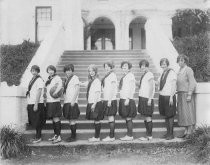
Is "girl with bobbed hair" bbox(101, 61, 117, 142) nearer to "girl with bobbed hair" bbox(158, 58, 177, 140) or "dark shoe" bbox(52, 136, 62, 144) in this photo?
"dark shoe" bbox(52, 136, 62, 144)

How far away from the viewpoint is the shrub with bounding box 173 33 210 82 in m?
12.2

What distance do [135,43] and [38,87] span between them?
53.4 feet

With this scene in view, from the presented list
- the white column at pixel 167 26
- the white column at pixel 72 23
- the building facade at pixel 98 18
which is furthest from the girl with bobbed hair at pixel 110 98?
the white column at pixel 167 26

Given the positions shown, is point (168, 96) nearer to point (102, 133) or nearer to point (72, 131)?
point (102, 133)

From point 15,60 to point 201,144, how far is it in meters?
9.74

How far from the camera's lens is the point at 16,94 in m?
7.57

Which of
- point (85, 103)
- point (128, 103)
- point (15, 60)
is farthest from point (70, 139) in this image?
point (15, 60)

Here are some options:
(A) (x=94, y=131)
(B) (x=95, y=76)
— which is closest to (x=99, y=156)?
(A) (x=94, y=131)

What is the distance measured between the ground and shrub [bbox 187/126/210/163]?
113 millimetres

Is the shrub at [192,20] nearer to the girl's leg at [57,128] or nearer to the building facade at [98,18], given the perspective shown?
the building facade at [98,18]

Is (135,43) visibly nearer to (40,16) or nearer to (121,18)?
(121,18)

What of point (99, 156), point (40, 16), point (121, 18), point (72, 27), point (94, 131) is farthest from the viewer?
point (121, 18)

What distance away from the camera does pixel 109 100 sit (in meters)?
7.25

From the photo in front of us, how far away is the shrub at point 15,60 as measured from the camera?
1302 centimetres
